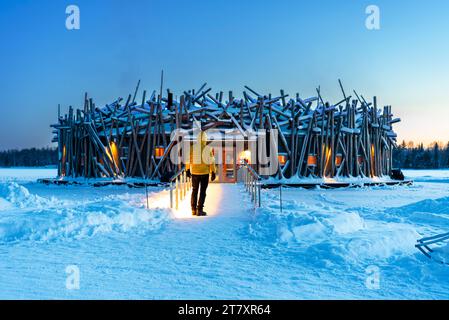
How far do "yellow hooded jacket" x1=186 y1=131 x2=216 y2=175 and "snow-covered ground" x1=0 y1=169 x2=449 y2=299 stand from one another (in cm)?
110

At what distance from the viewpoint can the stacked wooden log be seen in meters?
22.1

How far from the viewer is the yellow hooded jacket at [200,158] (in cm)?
830

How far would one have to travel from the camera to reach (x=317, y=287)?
3.72 metres

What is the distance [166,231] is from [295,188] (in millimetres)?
14957

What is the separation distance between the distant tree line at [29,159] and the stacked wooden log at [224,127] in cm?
12186

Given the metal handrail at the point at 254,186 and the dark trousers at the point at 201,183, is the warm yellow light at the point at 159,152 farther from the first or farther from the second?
the dark trousers at the point at 201,183

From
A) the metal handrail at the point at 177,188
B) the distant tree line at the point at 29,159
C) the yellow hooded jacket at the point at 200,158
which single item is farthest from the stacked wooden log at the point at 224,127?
the distant tree line at the point at 29,159

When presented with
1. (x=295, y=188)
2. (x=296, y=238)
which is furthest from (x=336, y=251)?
(x=295, y=188)

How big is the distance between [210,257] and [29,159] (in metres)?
151

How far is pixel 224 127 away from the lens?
22.1 m

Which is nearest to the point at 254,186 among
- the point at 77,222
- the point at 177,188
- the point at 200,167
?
the point at 177,188

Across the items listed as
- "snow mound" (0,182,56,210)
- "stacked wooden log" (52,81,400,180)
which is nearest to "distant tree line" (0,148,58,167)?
"stacked wooden log" (52,81,400,180)
